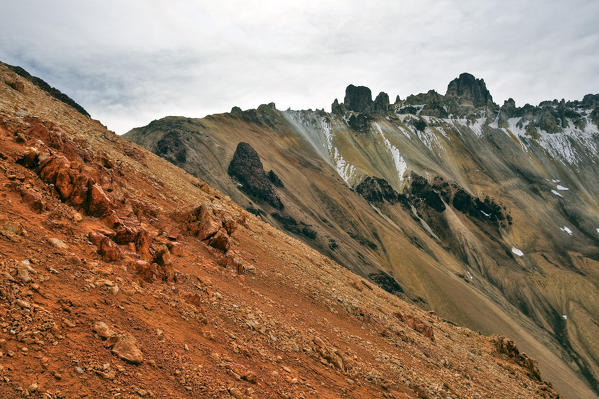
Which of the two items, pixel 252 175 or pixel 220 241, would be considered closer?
pixel 220 241

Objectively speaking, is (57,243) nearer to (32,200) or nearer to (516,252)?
(32,200)

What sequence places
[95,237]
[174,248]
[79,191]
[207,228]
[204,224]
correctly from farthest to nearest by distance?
[204,224] → [207,228] → [174,248] → [79,191] → [95,237]

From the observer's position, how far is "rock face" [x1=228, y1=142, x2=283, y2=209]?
118562mm

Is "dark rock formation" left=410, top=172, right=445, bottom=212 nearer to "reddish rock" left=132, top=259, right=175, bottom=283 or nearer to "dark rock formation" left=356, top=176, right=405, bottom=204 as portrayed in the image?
"dark rock formation" left=356, top=176, right=405, bottom=204

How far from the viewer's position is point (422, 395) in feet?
48.3

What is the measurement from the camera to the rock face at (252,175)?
389 feet

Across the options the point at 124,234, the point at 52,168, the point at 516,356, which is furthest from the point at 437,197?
the point at 52,168

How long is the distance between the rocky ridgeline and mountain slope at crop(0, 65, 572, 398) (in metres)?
155

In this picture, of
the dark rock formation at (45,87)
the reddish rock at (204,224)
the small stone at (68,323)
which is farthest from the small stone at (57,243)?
the dark rock formation at (45,87)

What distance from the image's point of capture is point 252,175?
401 ft

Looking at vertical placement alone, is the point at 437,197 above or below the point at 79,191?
above

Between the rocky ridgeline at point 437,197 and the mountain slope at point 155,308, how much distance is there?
510 feet

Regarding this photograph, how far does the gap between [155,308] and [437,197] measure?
188 metres

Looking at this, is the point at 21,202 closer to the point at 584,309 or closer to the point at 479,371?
the point at 479,371
